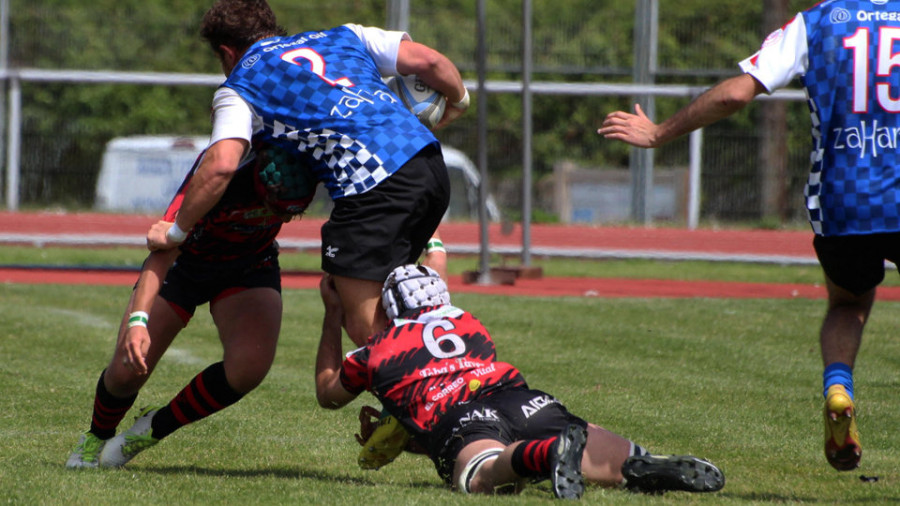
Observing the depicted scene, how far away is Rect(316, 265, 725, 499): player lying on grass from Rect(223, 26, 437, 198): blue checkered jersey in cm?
40

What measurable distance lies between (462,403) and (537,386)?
2688 mm

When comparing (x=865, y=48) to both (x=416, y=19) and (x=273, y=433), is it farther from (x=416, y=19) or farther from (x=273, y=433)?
(x=416, y=19)

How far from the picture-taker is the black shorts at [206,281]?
15.6ft

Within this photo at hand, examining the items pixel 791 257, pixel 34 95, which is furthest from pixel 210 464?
pixel 34 95

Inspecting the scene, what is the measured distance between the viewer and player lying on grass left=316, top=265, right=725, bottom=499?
3.94m

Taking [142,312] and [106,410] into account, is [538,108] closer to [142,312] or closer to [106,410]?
[106,410]

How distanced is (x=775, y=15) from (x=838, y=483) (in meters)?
18.1

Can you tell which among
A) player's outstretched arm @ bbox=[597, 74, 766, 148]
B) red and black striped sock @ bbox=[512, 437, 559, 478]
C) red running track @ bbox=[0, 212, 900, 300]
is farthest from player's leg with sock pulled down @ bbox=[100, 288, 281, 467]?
red running track @ bbox=[0, 212, 900, 300]

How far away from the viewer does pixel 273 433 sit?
18.2ft

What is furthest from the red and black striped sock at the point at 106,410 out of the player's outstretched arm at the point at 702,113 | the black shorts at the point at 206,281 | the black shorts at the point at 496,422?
the player's outstretched arm at the point at 702,113

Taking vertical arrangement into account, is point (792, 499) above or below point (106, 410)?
below

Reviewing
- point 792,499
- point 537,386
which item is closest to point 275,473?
point 792,499

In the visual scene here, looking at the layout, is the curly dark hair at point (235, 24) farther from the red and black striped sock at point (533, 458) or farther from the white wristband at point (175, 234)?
the red and black striped sock at point (533, 458)

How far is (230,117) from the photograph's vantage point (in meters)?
4.06
